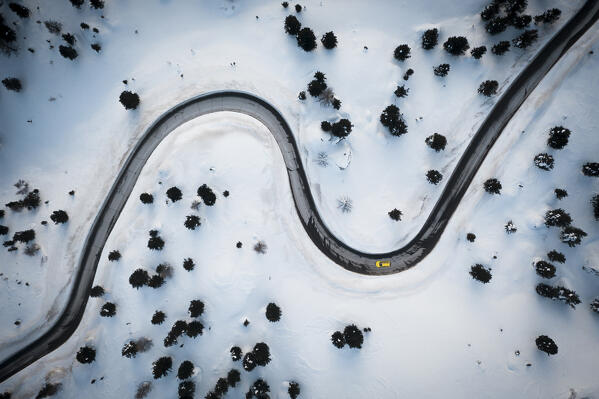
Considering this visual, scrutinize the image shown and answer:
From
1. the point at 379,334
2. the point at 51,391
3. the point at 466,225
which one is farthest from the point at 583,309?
the point at 51,391

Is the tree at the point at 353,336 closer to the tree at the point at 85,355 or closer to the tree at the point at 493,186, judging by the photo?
the tree at the point at 493,186

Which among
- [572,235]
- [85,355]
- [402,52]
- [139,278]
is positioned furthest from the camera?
[402,52]

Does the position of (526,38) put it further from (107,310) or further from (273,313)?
(107,310)

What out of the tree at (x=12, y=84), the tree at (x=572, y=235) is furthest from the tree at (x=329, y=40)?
the tree at (x=12, y=84)

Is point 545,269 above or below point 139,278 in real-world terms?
below

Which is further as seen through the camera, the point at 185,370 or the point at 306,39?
the point at 306,39

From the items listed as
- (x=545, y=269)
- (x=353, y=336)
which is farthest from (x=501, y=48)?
(x=353, y=336)
